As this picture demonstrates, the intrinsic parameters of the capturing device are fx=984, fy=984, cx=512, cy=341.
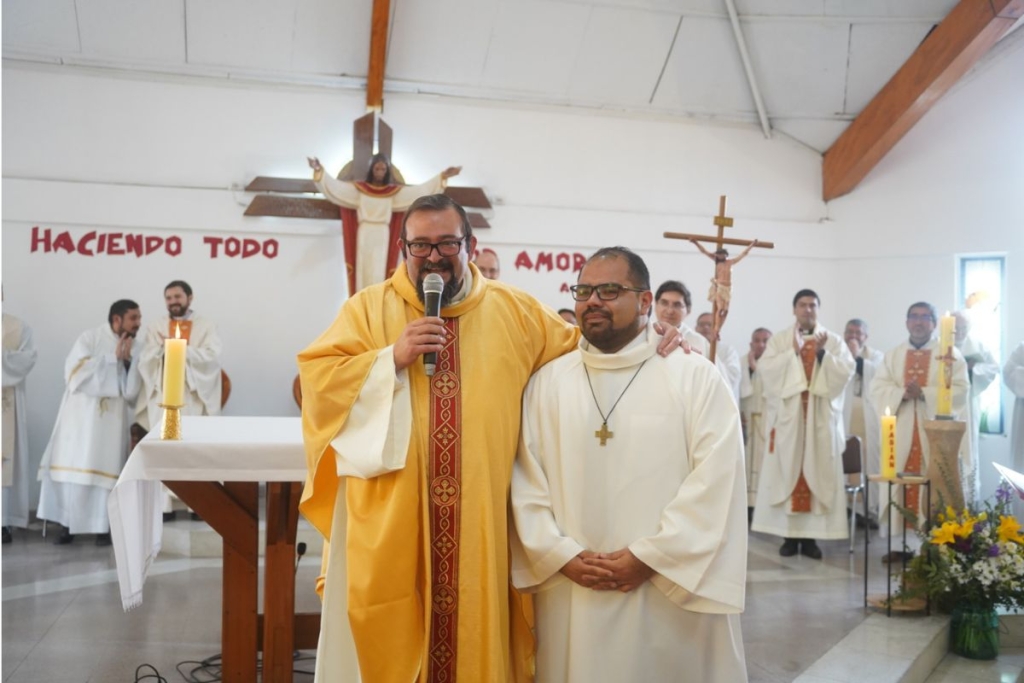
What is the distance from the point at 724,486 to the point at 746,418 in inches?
254

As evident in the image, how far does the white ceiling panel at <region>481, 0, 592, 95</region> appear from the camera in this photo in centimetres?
902

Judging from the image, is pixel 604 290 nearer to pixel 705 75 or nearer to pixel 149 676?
pixel 149 676

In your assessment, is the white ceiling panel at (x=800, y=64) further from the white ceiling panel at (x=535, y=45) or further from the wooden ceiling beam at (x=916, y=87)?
the white ceiling panel at (x=535, y=45)

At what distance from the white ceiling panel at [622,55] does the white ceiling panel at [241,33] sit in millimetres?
2767

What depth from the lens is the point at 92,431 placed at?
7629mm

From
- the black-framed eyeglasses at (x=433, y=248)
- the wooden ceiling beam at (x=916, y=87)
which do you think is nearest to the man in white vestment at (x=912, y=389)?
the wooden ceiling beam at (x=916, y=87)

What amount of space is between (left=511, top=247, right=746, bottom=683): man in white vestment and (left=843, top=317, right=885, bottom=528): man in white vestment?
6.29m

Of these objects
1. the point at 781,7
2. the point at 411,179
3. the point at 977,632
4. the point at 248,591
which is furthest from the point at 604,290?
the point at 781,7

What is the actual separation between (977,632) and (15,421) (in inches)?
273

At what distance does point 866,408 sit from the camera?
29.5 ft

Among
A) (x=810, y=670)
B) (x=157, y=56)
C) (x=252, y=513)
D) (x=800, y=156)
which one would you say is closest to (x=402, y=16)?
(x=157, y=56)

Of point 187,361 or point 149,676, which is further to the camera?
point 187,361

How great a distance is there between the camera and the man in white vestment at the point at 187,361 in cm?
783

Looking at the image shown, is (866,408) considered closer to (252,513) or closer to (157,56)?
(252,513)
